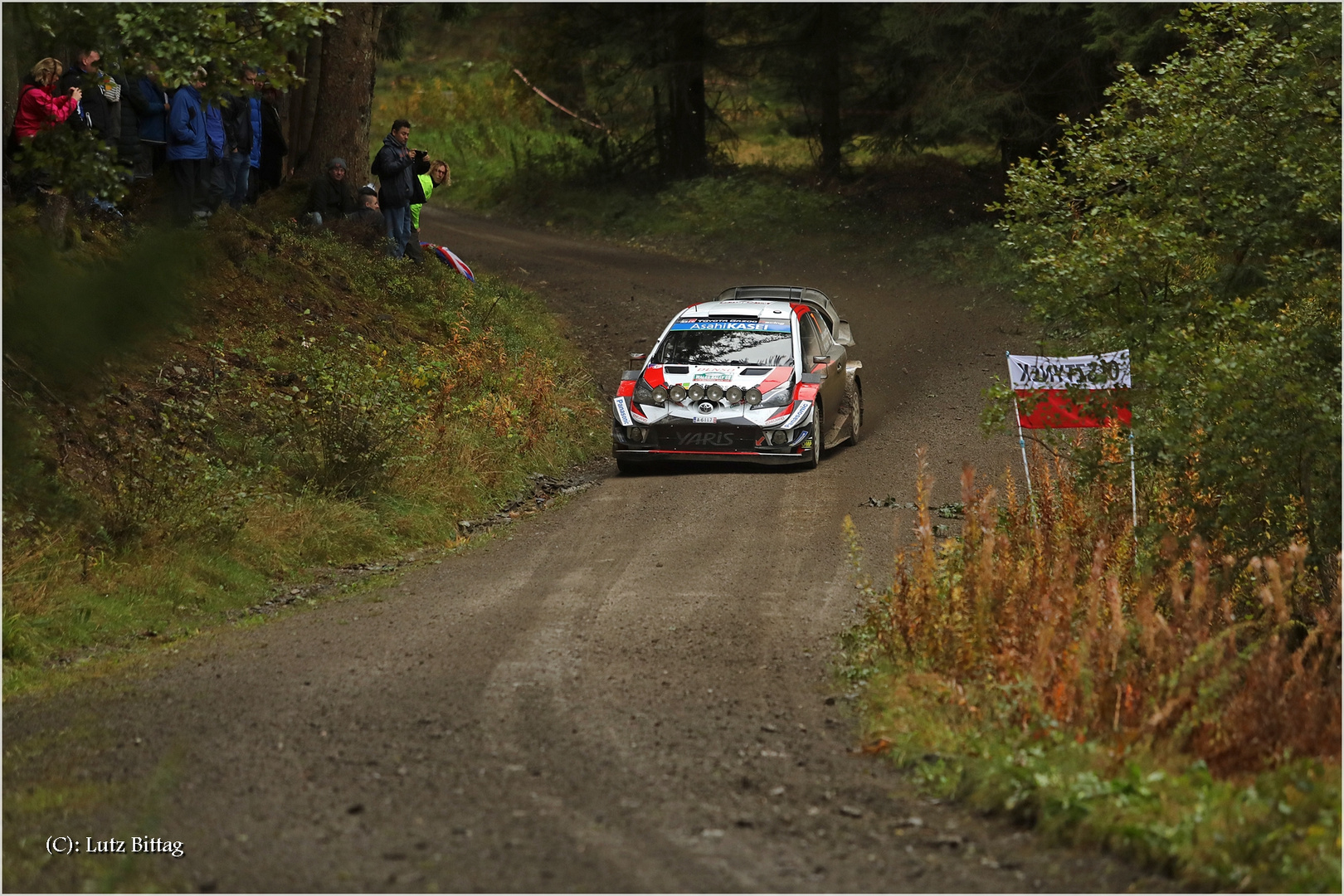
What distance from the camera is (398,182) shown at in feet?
62.4

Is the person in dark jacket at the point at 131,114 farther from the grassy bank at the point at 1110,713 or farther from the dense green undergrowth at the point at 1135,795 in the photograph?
the dense green undergrowth at the point at 1135,795

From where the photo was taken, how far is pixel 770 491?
14102mm

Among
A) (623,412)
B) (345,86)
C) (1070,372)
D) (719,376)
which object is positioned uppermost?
(345,86)

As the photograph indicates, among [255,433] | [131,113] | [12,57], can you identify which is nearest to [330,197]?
[131,113]

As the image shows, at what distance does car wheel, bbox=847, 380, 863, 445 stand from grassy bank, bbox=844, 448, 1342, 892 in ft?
24.4

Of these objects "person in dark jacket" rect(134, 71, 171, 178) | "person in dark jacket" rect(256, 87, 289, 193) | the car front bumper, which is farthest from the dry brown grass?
"person in dark jacket" rect(256, 87, 289, 193)

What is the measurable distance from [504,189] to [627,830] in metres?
30.8

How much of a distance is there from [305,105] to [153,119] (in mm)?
6943

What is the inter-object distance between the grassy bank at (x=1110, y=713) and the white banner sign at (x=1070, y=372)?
2032 mm

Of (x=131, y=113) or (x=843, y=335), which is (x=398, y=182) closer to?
(x=131, y=113)

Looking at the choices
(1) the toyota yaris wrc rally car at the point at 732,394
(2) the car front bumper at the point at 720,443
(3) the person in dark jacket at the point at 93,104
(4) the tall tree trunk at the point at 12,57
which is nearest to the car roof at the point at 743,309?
(1) the toyota yaris wrc rally car at the point at 732,394

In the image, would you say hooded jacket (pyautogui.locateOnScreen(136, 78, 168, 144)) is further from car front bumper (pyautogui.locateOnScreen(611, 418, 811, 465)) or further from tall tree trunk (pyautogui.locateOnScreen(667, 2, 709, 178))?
tall tree trunk (pyautogui.locateOnScreen(667, 2, 709, 178))

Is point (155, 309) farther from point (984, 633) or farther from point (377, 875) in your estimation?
point (984, 633)

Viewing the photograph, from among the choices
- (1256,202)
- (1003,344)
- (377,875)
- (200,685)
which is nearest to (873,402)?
(1003,344)
